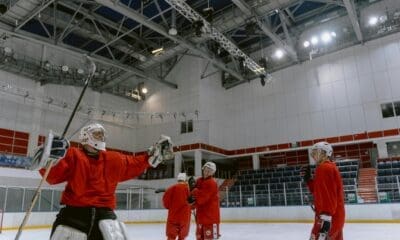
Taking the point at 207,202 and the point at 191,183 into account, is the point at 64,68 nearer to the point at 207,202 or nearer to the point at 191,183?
the point at 191,183

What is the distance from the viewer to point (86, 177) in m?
2.49

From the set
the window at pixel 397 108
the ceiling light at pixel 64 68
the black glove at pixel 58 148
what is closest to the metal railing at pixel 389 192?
the window at pixel 397 108

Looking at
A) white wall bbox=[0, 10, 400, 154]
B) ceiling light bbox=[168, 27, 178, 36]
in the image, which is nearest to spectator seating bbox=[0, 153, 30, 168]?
white wall bbox=[0, 10, 400, 154]

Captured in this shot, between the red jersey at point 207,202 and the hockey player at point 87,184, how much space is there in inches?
102

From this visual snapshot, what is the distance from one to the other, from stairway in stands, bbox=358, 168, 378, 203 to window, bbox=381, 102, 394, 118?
3130 mm

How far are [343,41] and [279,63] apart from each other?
4036 mm

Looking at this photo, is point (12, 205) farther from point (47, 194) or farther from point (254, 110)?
point (254, 110)

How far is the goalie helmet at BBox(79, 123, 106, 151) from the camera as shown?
2660mm

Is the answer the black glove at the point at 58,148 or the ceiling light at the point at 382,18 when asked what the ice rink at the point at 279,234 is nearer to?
the black glove at the point at 58,148

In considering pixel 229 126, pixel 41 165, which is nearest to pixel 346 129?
pixel 229 126

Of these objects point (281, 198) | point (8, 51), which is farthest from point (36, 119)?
point (281, 198)

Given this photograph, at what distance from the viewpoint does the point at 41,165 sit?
90.5 inches

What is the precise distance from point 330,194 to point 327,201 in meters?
0.08

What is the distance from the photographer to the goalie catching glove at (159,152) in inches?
115
